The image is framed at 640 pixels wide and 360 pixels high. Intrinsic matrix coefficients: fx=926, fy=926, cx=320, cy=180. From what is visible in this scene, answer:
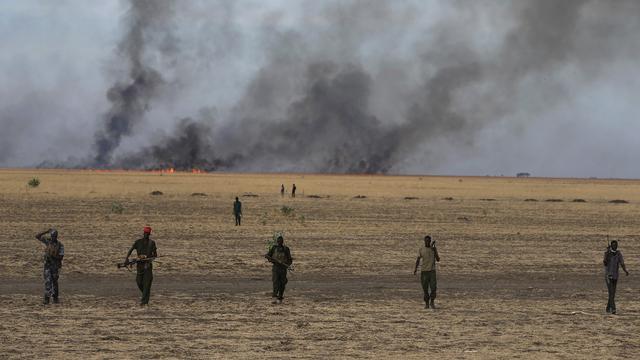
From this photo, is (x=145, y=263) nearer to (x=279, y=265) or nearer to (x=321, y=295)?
(x=279, y=265)

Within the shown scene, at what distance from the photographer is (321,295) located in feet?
70.5

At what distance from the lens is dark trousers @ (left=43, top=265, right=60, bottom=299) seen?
61.3 feet

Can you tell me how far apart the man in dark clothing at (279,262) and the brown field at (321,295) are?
481mm

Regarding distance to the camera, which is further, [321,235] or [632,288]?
[321,235]

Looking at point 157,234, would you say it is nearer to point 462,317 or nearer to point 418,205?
point 462,317

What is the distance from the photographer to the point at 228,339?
15414mm

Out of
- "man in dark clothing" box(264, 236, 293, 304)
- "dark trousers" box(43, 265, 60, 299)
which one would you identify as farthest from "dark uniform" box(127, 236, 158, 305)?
"man in dark clothing" box(264, 236, 293, 304)

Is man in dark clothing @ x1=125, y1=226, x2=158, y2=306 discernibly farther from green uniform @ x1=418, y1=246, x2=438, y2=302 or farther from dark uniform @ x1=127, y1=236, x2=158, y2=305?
green uniform @ x1=418, y1=246, x2=438, y2=302

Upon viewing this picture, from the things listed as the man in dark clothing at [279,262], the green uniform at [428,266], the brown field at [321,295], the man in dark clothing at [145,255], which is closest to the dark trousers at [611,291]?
the brown field at [321,295]

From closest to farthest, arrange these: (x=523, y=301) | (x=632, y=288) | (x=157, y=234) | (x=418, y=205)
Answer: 1. (x=523, y=301)
2. (x=632, y=288)
3. (x=157, y=234)
4. (x=418, y=205)

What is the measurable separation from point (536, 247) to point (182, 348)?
23.7m

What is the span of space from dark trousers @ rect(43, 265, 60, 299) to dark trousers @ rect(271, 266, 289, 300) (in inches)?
176

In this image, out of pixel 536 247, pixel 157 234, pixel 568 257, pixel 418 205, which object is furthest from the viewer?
pixel 418 205

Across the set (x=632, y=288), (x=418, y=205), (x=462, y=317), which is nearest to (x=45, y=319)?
(x=462, y=317)
